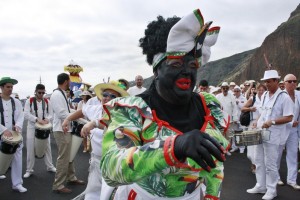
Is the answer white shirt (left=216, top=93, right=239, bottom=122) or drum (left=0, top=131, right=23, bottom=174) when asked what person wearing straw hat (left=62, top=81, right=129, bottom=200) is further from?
white shirt (left=216, top=93, right=239, bottom=122)

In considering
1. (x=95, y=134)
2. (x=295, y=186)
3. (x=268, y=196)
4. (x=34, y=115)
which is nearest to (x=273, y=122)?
(x=268, y=196)

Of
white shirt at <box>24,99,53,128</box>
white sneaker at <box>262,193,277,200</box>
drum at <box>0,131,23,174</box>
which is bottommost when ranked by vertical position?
white sneaker at <box>262,193,277,200</box>

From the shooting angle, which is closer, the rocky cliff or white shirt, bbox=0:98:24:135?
white shirt, bbox=0:98:24:135

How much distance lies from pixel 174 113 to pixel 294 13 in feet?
154

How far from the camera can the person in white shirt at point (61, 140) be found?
19.8 ft

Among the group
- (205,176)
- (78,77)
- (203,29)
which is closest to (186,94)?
(203,29)

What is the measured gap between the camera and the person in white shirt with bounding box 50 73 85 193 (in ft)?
19.8

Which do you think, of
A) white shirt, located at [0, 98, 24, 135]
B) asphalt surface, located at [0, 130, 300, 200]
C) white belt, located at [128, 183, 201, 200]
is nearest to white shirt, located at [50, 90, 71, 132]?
white shirt, located at [0, 98, 24, 135]

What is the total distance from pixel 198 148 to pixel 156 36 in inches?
35.9

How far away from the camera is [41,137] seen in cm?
709

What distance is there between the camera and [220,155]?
1091 mm

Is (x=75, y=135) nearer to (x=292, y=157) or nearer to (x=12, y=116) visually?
(x=12, y=116)

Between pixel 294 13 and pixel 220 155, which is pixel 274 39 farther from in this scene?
pixel 220 155

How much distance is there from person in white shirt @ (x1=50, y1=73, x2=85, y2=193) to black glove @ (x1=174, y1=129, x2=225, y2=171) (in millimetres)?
5331
